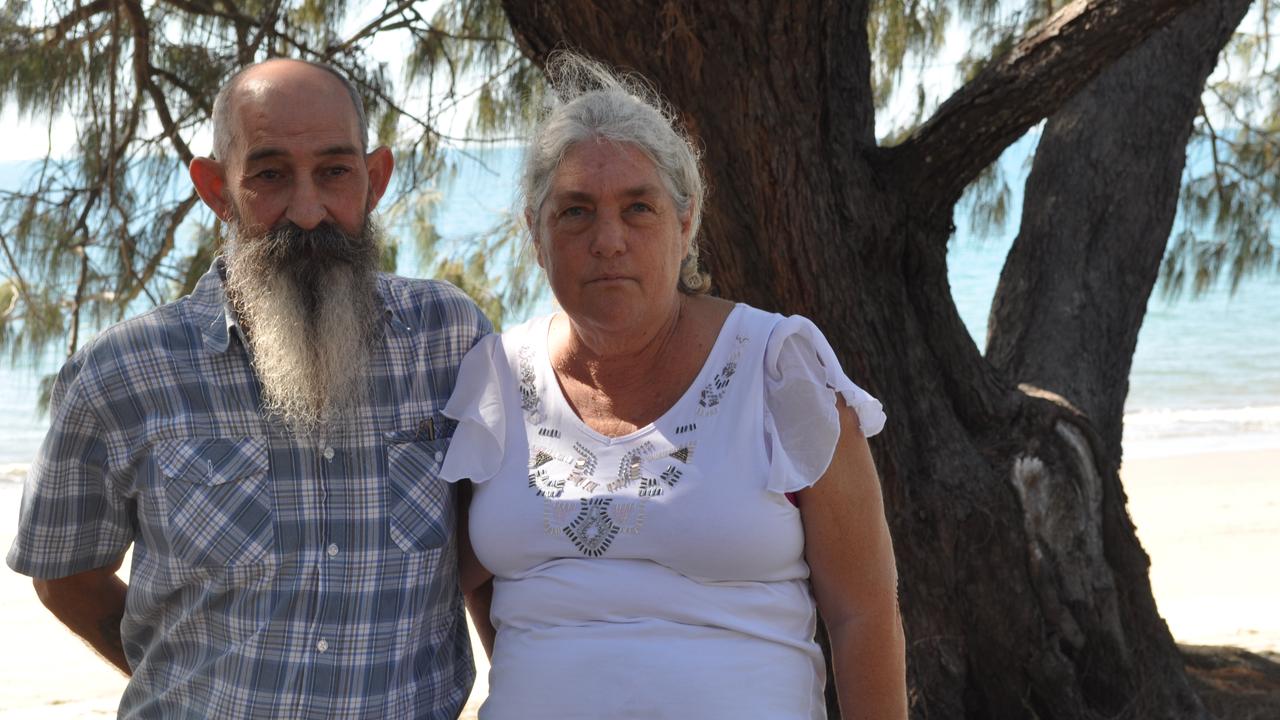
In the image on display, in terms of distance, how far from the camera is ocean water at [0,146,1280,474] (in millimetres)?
14898

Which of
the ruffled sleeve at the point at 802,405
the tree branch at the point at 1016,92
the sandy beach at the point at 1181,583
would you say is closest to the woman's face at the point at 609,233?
the ruffled sleeve at the point at 802,405

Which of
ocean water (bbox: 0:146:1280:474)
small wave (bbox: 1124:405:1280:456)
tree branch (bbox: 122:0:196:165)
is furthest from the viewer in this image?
ocean water (bbox: 0:146:1280:474)

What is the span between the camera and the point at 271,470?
2.24 meters

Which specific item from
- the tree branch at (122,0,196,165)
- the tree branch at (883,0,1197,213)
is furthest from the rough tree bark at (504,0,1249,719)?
the tree branch at (122,0,196,165)

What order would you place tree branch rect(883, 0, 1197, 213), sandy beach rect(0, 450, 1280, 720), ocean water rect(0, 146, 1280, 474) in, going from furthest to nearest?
1. ocean water rect(0, 146, 1280, 474)
2. sandy beach rect(0, 450, 1280, 720)
3. tree branch rect(883, 0, 1197, 213)

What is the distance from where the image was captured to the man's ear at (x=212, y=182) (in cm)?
241

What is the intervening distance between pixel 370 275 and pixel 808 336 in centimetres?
77

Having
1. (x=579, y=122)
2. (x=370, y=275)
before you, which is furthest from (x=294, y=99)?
(x=579, y=122)

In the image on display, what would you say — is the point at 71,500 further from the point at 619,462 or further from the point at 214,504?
the point at 619,462

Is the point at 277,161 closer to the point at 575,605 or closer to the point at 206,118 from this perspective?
the point at 575,605

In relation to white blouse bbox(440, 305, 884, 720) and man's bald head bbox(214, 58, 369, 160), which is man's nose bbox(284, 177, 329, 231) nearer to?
man's bald head bbox(214, 58, 369, 160)

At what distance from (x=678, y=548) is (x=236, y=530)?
28.1 inches

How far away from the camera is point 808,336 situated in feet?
7.31

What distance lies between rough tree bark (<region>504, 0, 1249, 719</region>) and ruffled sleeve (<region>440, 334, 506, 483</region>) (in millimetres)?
1064
